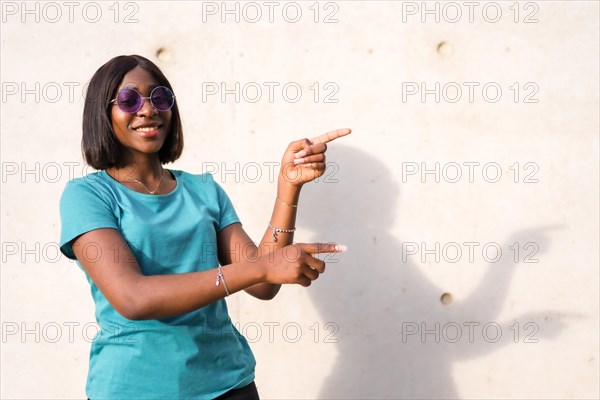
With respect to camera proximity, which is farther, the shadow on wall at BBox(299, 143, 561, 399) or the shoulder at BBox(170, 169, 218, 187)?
the shadow on wall at BBox(299, 143, 561, 399)

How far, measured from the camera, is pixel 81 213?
153cm

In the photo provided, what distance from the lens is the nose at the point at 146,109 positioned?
5.54 feet

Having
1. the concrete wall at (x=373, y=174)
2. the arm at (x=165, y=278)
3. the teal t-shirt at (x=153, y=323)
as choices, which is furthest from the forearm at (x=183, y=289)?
the concrete wall at (x=373, y=174)

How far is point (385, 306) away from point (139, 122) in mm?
1566

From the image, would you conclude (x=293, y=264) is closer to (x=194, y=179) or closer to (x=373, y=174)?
(x=194, y=179)

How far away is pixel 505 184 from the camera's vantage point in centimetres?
290

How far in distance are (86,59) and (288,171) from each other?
4.70 ft

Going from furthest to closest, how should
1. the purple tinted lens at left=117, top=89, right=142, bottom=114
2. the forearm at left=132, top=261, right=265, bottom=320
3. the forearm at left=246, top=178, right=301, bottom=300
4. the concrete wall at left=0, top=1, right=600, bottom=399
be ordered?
the concrete wall at left=0, top=1, right=600, bottom=399 < the forearm at left=246, top=178, right=301, bottom=300 < the purple tinted lens at left=117, top=89, right=142, bottom=114 < the forearm at left=132, top=261, right=265, bottom=320

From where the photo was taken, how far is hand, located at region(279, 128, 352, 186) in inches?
68.8

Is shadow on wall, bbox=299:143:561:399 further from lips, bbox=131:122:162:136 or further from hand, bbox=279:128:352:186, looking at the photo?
lips, bbox=131:122:162:136

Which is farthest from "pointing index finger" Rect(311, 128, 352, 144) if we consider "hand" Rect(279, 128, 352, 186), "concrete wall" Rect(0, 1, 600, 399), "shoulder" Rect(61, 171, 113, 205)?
"concrete wall" Rect(0, 1, 600, 399)

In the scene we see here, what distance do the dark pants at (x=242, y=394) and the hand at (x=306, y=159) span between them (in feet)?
1.71

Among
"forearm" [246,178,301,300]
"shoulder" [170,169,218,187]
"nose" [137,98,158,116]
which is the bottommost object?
"forearm" [246,178,301,300]

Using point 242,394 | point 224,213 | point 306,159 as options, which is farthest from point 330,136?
point 242,394
